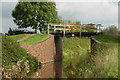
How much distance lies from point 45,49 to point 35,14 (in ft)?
45.5

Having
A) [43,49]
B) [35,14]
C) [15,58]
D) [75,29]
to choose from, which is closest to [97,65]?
[15,58]

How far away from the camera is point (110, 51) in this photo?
14.1 m

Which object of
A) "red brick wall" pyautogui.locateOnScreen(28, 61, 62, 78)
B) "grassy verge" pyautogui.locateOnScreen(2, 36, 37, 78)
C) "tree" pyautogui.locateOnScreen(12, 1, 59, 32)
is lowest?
"red brick wall" pyautogui.locateOnScreen(28, 61, 62, 78)

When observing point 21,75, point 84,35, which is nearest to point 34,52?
point 84,35

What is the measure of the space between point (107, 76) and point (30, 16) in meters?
27.6

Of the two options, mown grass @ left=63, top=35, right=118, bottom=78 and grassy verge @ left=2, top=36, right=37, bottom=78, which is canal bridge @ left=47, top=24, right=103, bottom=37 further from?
mown grass @ left=63, top=35, right=118, bottom=78

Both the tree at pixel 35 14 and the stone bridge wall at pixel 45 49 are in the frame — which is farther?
the tree at pixel 35 14

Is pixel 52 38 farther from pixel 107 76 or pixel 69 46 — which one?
pixel 107 76

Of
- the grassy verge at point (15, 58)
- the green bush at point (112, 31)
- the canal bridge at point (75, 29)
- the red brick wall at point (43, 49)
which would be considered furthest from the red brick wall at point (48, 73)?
the canal bridge at point (75, 29)

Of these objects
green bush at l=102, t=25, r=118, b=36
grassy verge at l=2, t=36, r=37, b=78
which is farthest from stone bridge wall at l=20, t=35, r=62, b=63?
green bush at l=102, t=25, r=118, b=36

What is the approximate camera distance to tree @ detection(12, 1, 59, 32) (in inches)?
1449

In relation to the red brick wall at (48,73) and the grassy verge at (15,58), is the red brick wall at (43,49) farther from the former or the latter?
the red brick wall at (48,73)

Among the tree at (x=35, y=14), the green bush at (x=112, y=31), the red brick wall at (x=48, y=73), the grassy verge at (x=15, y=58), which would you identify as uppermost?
the tree at (x=35, y=14)

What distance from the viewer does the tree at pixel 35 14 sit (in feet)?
121
